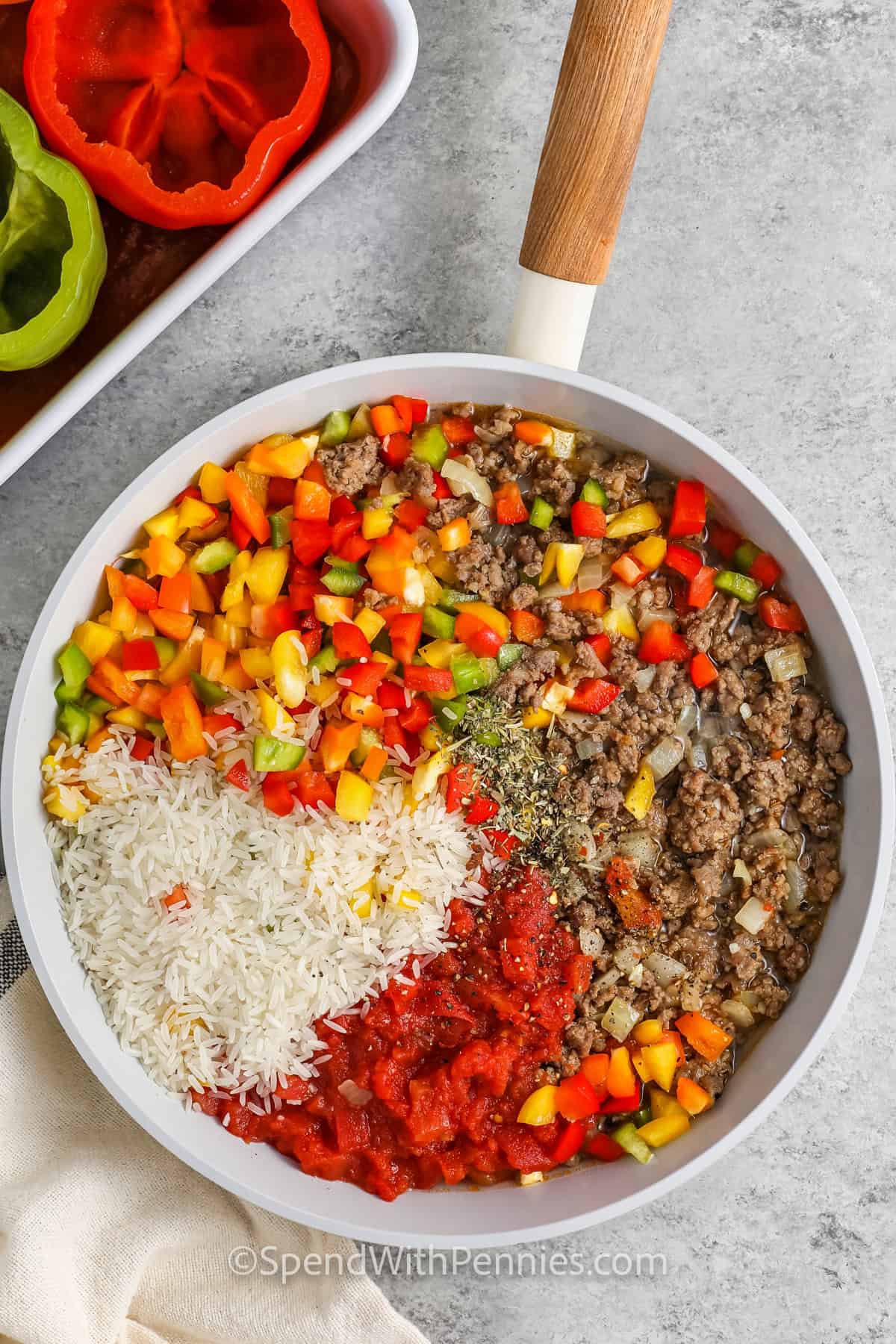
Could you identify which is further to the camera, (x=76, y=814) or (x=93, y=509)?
(x=93, y=509)

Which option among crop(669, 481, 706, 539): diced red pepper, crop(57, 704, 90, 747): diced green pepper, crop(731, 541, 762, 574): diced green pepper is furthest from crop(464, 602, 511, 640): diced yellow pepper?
crop(57, 704, 90, 747): diced green pepper

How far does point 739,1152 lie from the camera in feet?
8.28

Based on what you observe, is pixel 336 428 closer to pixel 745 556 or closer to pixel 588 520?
pixel 588 520

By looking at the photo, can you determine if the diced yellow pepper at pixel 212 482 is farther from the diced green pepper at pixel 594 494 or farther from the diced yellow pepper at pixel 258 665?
the diced green pepper at pixel 594 494

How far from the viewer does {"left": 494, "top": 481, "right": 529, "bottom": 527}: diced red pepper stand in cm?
232

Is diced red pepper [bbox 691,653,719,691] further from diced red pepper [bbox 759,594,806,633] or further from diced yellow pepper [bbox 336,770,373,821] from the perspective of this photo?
diced yellow pepper [bbox 336,770,373,821]

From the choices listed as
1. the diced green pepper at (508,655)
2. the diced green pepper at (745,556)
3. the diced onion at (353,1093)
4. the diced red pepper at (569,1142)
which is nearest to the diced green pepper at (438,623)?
the diced green pepper at (508,655)

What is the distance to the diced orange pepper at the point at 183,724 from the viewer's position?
88.0 inches

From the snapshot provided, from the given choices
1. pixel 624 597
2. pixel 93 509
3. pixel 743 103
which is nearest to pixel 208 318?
pixel 93 509

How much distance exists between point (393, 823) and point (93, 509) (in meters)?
0.99

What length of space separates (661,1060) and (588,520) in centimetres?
117

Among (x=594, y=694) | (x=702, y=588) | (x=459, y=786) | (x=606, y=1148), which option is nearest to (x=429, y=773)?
(x=459, y=786)

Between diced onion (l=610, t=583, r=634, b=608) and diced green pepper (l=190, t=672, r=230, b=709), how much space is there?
2.82 feet

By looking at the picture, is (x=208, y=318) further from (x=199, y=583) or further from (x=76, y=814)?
(x=76, y=814)
